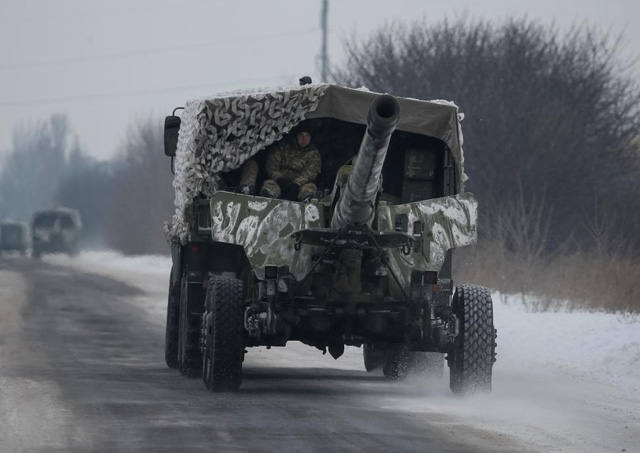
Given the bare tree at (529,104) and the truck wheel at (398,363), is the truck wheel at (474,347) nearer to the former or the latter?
the truck wheel at (398,363)

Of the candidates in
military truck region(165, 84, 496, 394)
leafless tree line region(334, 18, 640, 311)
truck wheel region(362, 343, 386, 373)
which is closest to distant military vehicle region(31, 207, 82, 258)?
leafless tree line region(334, 18, 640, 311)

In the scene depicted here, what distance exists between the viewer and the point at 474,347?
15.0m

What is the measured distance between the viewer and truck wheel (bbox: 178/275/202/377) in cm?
1677

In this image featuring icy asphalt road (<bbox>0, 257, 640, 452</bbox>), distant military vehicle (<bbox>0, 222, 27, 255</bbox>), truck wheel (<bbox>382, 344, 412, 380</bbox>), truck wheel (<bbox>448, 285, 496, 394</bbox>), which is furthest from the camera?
distant military vehicle (<bbox>0, 222, 27, 255</bbox>)

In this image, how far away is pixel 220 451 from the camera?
34.2 feet

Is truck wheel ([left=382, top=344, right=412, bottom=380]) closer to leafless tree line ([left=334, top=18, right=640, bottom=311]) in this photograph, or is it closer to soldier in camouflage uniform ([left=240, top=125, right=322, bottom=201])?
soldier in camouflage uniform ([left=240, top=125, right=322, bottom=201])

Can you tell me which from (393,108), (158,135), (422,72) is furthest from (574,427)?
(158,135)

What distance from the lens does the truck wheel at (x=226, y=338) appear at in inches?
579

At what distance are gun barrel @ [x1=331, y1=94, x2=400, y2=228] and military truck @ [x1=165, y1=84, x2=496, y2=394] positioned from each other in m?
0.02

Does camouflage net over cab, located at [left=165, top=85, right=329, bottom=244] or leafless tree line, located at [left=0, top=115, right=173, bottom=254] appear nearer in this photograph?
camouflage net over cab, located at [left=165, top=85, right=329, bottom=244]

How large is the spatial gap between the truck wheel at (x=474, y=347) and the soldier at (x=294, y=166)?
208 cm

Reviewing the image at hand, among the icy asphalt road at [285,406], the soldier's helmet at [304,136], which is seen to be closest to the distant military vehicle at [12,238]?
the icy asphalt road at [285,406]

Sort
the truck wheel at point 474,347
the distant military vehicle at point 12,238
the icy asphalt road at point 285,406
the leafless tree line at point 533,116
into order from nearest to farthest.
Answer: the icy asphalt road at point 285,406 → the truck wheel at point 474,347 → the leafless tree line at point 533,116 → the distant military vehicle at point 12,238

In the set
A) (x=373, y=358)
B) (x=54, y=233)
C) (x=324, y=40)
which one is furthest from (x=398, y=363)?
(x=54, y=233)
